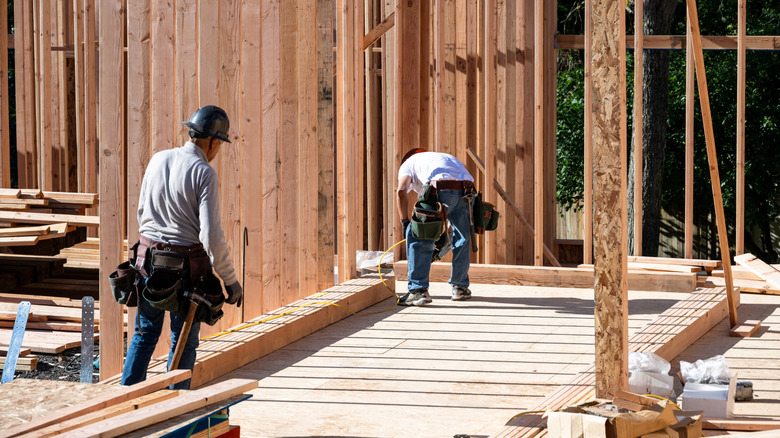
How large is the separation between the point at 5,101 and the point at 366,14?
4550 millimetres

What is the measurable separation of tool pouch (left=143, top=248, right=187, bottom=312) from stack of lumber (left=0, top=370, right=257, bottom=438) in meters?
0.46

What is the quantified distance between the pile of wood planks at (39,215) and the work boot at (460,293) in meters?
3.77

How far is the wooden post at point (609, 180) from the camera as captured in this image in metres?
4.41

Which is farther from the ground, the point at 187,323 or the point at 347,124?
the point at 347,124

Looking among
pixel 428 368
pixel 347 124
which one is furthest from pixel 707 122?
pixel 347 124

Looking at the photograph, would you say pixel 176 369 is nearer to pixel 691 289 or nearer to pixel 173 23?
pixel 173 23

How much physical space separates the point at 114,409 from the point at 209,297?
103cm

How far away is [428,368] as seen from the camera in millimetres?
6219

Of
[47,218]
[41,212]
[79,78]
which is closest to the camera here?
[47,218]

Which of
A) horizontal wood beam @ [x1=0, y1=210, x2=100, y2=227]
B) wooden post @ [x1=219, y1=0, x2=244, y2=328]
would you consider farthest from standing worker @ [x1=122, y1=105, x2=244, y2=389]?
horizontal wood beam @ [x1=0, y1=210, x2=100, y2=227]

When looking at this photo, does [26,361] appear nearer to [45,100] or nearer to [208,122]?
[208,122]

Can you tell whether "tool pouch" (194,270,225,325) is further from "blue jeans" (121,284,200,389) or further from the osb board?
the osb board

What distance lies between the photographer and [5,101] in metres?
11.0

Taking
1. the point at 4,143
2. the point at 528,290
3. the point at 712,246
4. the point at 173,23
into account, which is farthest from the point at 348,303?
the point at 712,246
